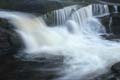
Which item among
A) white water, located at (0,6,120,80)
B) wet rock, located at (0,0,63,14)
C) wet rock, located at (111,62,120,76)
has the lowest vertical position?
wet rock, located at (111,62,120,76)

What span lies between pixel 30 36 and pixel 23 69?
285 cm

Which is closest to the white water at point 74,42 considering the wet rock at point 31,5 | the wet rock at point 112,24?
the wet rock at point 112,24

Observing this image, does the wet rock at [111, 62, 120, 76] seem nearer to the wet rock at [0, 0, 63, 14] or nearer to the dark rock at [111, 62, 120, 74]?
the dark rock at [111, 62, 120, 74]

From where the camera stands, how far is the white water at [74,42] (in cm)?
991

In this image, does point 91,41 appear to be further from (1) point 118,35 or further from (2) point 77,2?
(2) point 77,2

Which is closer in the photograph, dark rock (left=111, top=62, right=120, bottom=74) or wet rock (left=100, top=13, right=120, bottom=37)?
dark rock (left=111, top=62, right=120, bottom=74)

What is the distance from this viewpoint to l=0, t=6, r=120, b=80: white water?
9.91 meters

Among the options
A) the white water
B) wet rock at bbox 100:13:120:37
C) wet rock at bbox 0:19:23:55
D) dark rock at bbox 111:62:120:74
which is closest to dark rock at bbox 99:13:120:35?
wet rock at bbox 100:13:120:37

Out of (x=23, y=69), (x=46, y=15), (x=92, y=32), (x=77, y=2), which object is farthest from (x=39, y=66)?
(x=77, y=2)

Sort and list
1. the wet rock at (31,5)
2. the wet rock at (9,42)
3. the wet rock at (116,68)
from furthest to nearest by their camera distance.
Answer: the wet rock at (31,5) → the wet rock at (9,42) → the wet rock at (116,68)

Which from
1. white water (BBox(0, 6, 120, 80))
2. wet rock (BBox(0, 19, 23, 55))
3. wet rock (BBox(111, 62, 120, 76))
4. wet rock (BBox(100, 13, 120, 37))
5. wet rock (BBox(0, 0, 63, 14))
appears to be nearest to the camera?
wet rock (BBox(111, 62, 120, 76))

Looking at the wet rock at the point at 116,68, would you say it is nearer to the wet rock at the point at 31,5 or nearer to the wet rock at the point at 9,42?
the wet rock at the point at 9,42

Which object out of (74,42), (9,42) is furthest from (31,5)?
(9,42)

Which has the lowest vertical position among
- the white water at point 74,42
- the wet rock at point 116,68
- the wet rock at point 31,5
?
the wet rock at point 116,68
